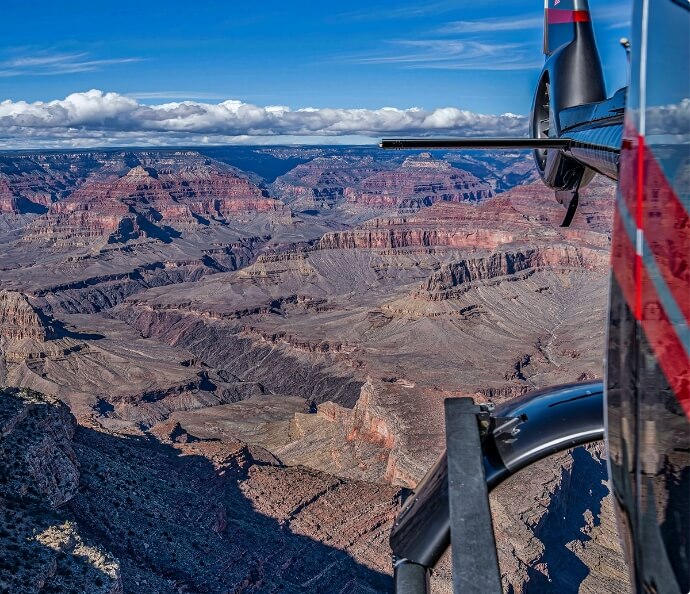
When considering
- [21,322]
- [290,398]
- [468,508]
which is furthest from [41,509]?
[21,322]

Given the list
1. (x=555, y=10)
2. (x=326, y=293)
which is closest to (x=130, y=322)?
(x=326, y=293)

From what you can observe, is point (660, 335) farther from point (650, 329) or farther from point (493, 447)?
point (493, 447)

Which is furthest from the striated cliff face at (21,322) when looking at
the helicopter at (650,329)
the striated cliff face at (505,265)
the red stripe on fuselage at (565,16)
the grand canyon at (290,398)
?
the helicopter at (650,329)

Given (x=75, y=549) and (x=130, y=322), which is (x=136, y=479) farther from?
(x=130, y=322)

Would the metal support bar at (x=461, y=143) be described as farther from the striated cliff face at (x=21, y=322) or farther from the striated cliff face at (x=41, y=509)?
the striated cliff face at (x=21, y=322)

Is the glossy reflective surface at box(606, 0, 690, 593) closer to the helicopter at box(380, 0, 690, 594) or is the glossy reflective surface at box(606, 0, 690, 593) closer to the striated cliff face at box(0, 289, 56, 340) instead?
the helicopter at box(380, 0, 690, 594)

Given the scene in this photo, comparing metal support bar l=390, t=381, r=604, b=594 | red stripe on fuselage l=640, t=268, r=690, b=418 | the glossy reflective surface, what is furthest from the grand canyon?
red stripe on fuselage l=640, t=268, r=690, b=418
